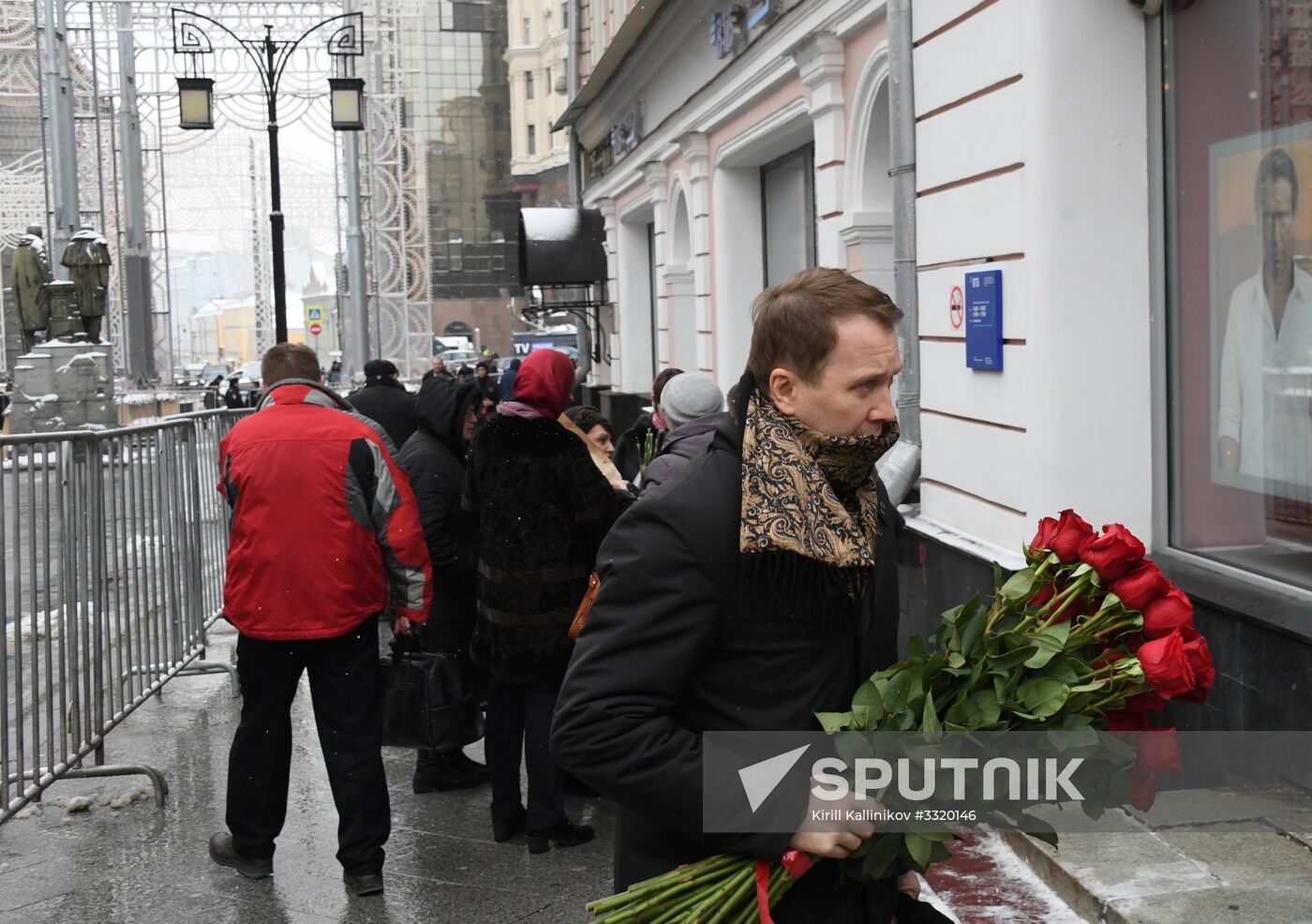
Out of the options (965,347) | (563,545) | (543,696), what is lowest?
(543,696)

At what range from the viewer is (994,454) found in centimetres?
697

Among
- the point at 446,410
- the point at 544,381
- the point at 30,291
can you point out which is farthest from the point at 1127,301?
the point at 30,291

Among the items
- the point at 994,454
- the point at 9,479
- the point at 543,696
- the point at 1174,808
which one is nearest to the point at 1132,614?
the point at 1174,808

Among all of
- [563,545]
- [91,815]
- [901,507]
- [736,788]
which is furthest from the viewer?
[901,507]

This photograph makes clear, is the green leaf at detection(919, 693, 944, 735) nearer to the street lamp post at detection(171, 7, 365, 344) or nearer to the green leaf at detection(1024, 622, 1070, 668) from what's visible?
the green leaf at detection(1024, 622, 1070, 668)

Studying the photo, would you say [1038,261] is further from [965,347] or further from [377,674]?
[377,674]

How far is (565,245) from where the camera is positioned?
69.2 feet

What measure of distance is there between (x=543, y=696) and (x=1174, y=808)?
2.30 metres

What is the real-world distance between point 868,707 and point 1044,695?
0.25 metres

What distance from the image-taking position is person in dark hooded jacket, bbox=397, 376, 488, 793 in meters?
6.35

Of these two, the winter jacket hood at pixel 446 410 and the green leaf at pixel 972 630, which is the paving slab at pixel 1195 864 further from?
the winter jacket hood at pixel 446 410

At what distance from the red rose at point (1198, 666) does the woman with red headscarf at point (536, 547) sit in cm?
347

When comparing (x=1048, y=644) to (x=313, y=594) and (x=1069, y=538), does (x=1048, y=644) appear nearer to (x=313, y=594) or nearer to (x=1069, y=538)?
(x=1069, y=538)

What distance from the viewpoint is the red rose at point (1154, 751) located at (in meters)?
2.15
